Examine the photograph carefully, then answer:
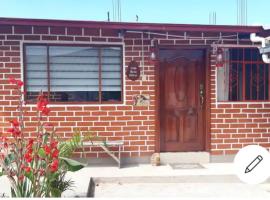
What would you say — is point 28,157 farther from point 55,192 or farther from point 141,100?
point 141,100

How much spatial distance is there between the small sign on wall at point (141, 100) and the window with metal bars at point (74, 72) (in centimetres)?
32

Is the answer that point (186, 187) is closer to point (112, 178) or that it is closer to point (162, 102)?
point (112, 178)

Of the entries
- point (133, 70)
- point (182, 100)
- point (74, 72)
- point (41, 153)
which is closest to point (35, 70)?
point (74, 72)

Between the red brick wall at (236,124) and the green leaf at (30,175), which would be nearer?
the green leaf at (30,175)

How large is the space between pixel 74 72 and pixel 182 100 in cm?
223

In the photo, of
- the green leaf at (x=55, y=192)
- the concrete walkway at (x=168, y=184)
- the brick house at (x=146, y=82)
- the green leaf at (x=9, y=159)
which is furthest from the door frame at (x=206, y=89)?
the green leaf at (x=9, y=159)

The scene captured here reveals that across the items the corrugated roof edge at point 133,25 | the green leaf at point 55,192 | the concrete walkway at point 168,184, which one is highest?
the corrugated roof edge at point 133,25

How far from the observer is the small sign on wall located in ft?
16.6

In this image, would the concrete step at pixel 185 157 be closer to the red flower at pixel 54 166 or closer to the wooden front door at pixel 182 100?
the wooden front door at pixel 182 100

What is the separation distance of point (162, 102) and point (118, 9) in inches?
390

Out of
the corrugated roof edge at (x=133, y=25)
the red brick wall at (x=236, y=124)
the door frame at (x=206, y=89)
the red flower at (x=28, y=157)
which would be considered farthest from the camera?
the red brick wall at (x=236, y=124)

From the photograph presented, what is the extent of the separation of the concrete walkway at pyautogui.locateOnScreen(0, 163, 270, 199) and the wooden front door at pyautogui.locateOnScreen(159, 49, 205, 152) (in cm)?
59

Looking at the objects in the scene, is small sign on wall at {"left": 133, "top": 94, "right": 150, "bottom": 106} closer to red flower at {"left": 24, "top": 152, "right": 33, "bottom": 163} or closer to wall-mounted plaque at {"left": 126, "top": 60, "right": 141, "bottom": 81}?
wall-mounted plaque at {"left": 126, "top": 60, "right": 141, "bottom": 81}

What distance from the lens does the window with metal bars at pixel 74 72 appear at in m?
4.89
